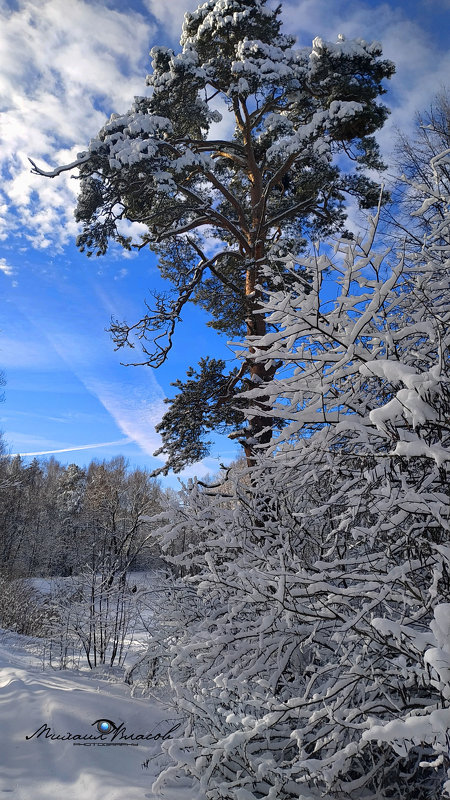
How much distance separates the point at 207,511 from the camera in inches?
155

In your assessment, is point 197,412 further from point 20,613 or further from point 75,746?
point 20,613

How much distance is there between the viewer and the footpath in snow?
3119 millimetres

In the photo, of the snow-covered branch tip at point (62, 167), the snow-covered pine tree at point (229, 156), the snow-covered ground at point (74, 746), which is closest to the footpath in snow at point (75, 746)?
the snow-covered ground at point (74, 746)

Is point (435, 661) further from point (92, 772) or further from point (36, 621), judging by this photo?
point (36, 621)
